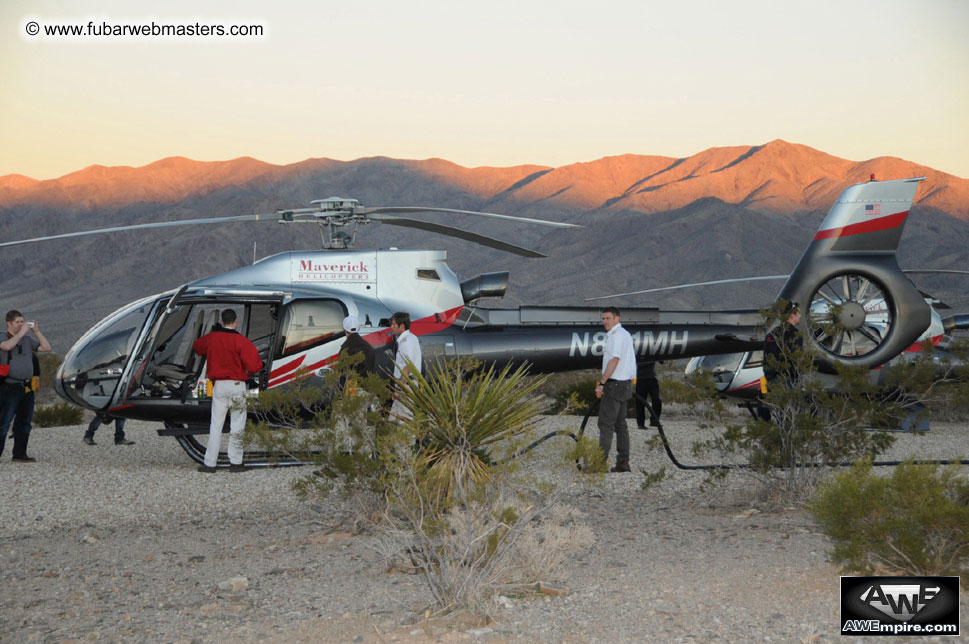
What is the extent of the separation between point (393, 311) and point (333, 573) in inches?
235

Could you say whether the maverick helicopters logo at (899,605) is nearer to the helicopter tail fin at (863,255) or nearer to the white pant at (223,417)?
the white pant at (223,417)

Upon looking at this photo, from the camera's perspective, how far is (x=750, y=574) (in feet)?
18.5

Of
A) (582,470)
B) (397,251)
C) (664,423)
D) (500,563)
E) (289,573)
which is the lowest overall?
(664,423)

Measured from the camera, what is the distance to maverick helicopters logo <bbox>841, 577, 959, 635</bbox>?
457cm

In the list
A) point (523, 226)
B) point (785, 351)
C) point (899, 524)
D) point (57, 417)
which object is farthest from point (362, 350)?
point (523, 226)

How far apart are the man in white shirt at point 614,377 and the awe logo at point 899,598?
4.87m

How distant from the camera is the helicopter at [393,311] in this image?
11.3 m

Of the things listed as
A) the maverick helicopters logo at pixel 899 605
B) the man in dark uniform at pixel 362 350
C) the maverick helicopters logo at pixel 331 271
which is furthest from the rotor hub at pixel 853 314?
the maverick helicopters logo at pixel 899 605

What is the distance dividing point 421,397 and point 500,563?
206 centimetres

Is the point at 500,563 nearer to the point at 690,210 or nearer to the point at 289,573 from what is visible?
the point at 289,573

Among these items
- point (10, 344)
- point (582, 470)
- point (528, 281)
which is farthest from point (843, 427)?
point (528, 281)

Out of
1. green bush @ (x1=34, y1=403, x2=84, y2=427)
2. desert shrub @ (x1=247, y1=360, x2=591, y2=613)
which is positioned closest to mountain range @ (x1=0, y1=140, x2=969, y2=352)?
green bush @ (x1=34, y1=403, x2=84, y2=427)

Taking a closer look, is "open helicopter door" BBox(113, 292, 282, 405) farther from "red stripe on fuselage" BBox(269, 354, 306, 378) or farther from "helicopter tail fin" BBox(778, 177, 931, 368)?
"helicopter tail fin" BBox(778, 177, 931, 368)

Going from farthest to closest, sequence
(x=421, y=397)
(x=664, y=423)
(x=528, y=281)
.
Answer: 1. (x=528, y=281)
2. (x=664, y=423)
3. (x=421, y=397)
